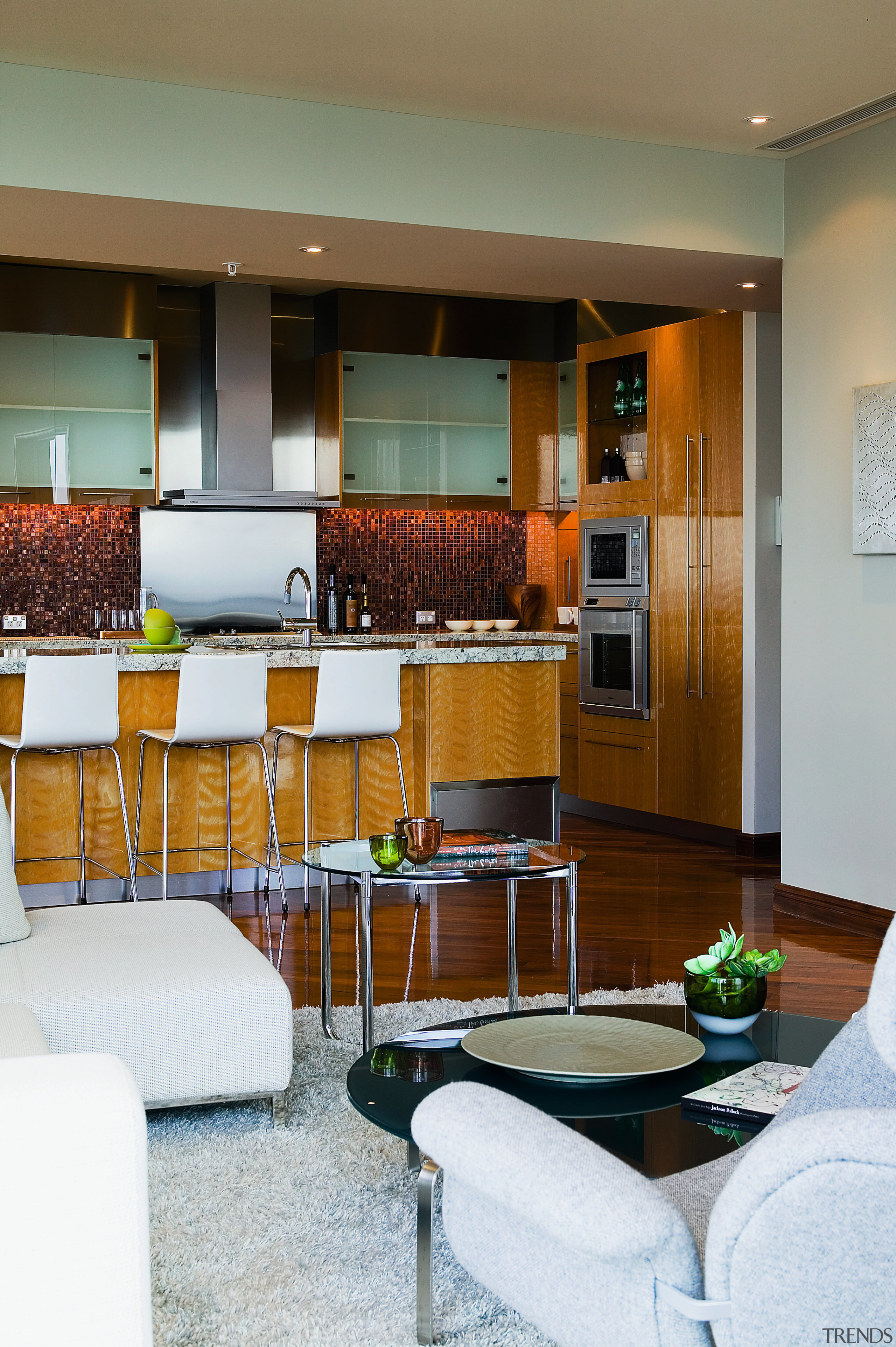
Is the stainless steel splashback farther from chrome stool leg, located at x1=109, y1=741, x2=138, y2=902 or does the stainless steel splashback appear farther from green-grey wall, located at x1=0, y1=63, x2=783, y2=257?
green-grey wall, located at x1=0, y1=63, x2=783, y2=257

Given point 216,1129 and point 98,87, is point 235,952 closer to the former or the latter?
point 216,1129

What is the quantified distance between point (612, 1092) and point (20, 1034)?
103 centimetres

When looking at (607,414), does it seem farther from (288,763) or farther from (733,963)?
(733,963)

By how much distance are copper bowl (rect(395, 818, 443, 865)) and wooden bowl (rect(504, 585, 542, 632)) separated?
5337 millimetres

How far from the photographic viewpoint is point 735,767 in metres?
6.46

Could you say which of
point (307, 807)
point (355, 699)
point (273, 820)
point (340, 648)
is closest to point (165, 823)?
point (273, 820)

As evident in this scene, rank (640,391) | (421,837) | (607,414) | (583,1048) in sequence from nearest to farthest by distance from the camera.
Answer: (583,1048)
(421,837)
(640,391)
(607,414)

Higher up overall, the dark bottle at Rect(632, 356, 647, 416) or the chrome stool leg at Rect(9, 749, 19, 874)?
the dark bottle at Rect(632, 356, 647, 416)

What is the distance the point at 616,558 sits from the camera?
713 cm

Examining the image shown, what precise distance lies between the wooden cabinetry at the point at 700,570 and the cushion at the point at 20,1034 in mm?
4495

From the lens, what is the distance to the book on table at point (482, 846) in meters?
3.35

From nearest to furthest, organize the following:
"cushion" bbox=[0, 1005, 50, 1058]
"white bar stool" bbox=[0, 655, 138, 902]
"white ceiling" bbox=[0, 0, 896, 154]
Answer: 1. "cushion" bbox=[0, 1005, 50, 1058]
2. "white ceiling" bbox=[0, 0, 896, 154]
3. "white bar stool" bbox=[0, 655, 138, 902]

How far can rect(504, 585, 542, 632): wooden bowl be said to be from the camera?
28.1 feet

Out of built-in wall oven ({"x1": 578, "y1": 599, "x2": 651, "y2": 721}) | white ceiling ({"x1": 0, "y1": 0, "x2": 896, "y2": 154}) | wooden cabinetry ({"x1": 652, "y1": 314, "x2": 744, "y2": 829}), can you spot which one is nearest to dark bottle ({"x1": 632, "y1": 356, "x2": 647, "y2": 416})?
wooden cabinetry ({"x1": 652, "y1": 314, "x2": 744, "y2": 829})
